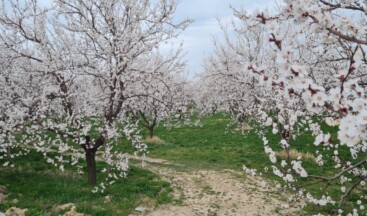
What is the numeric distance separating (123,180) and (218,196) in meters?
3.76

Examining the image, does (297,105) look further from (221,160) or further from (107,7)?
(107,7)

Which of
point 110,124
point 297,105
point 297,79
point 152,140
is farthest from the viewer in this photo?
point 152,140

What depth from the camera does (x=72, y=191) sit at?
12.3 meters

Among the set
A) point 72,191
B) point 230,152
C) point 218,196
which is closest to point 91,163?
point 72,191

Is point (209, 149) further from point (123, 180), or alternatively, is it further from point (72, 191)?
point (72, 191)

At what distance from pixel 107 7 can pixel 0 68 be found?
4.74 m

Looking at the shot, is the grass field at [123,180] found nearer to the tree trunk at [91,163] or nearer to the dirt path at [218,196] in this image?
the tree trunk at [91,163]

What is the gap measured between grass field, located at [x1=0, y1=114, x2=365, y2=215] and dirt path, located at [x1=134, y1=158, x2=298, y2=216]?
23.4 inches

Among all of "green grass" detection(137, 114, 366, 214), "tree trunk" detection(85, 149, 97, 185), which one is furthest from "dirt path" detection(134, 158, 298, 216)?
"tree trunk" detection(85, 149, 97, 185)

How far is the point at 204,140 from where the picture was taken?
24594 mm

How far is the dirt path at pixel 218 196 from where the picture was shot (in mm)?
11414

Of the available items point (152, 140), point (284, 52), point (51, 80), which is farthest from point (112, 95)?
point (152, 140)

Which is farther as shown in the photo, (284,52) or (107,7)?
(107,7)

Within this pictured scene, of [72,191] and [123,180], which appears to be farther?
[123,180]
